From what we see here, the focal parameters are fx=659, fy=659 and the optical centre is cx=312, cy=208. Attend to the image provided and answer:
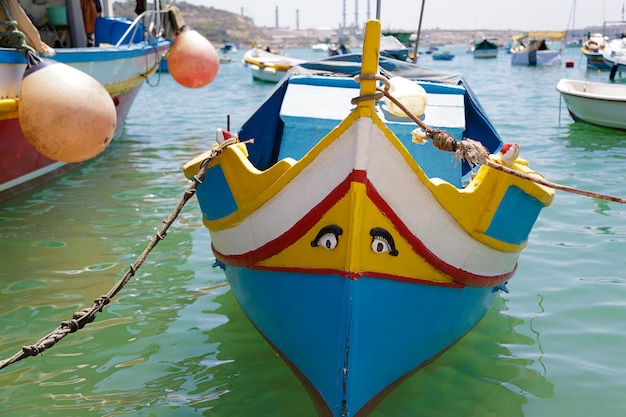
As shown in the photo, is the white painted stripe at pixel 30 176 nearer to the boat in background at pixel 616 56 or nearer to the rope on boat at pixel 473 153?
the rope on boat at pixel 473 153

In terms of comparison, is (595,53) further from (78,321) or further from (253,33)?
(253,33)

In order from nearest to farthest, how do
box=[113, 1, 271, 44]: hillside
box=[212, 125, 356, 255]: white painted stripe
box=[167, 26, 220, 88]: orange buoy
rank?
box=[212, 125, 356, 255]: white painted stripe < box=[167, 26, 220, 88]: orange buoy < box=[113, 1, 271, 44]: hillside

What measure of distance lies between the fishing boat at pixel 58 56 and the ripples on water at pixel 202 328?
1.56 ft

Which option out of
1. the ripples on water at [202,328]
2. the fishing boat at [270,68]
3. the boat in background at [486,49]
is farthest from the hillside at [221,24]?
the ripples on water at [202,328]

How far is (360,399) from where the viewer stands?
3383 millimetres

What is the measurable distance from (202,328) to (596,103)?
10.2 meters

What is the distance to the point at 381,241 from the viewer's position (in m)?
3.21

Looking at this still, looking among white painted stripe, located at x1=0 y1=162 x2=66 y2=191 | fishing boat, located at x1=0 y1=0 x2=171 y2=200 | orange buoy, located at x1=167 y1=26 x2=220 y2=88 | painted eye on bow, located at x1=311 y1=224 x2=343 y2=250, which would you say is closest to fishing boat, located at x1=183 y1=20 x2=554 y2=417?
painted eye on bow, located at x1=311 y1=224 x2=343 y2=250

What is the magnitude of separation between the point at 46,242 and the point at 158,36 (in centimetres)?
695

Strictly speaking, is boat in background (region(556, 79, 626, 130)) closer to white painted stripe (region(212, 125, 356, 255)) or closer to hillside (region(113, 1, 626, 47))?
white painted stripe (region(212, 125, 356, 255))

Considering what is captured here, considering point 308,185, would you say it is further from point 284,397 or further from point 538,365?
point 538,365

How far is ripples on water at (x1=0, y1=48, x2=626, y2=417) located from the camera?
3869 millimetres

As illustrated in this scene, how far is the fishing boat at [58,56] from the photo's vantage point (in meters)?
5.95

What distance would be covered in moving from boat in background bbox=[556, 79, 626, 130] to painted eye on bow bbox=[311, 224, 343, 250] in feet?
33.7
